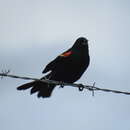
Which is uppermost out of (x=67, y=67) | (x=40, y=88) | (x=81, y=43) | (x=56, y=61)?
(x=81, y=43)

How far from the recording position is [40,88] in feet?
32.7

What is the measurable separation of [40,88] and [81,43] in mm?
1997

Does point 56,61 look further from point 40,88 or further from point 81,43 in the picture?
point 40,88

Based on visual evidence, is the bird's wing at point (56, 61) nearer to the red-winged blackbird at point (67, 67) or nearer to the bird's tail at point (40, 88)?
the red-winged blackbird at point (67, 67)

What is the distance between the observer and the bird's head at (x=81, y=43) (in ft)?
36.8

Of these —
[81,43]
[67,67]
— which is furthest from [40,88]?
[81,43]

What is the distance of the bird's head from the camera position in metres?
11.2

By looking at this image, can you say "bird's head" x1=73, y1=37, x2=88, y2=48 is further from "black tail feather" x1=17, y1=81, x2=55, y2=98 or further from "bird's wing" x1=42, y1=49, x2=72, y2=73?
"black tail feather" x1=17, y1=81, x2=55, y2=98

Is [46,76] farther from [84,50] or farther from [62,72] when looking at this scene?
[84,50]

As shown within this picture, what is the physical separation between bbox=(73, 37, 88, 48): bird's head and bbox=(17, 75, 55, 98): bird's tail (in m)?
1.23

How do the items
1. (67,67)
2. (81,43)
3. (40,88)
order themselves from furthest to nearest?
(81,43) → (67,67) → (40,88)

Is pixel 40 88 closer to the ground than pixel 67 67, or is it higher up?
closer to the ground

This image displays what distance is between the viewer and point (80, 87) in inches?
352

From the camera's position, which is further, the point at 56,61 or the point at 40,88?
the point at 56,61
